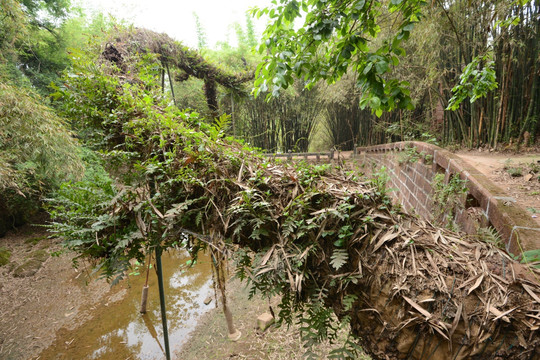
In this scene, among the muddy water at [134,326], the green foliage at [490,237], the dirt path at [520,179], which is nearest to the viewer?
the green foliage at [490,237]

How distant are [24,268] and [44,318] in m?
1.63

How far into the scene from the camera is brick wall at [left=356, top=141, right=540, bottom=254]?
4.09ft

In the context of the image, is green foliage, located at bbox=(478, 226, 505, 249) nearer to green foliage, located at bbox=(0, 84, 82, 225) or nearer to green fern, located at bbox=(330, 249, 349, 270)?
green fern, located at bbox=(330, 249, 349, 270)

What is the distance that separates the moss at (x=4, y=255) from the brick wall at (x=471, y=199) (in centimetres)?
647

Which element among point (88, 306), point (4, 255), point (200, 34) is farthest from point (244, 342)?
point (200, 34)

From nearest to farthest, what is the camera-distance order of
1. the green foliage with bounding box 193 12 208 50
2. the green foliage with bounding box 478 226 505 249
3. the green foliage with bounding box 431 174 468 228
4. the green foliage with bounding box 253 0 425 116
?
1. the green foliage with bounding box 478 226 505 249
2. the green foliage with bounding box 253 0 425 116
3. the green foliage with bounding box 431 174 468 228
4. the green foliage with bounding box 193 12 208 50

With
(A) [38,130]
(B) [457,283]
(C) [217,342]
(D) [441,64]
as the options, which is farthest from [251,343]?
(D) [441,64]

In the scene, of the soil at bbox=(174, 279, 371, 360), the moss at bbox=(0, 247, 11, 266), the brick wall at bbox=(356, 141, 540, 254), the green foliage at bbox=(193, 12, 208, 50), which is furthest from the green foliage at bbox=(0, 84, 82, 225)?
the green foliage at bbox=(193, 12, 208, 50)

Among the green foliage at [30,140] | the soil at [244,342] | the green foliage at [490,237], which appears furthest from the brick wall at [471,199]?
the green foliage at [30,140]

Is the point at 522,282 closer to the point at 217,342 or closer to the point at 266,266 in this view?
the point at 266,266

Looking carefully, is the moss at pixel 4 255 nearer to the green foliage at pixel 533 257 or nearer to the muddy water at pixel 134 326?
the muddy water at pixel 134 326

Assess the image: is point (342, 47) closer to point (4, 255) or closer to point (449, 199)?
point (449, 199)

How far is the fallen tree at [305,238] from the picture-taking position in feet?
2.25

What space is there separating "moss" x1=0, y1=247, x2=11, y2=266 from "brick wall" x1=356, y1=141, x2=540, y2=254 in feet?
21.2
